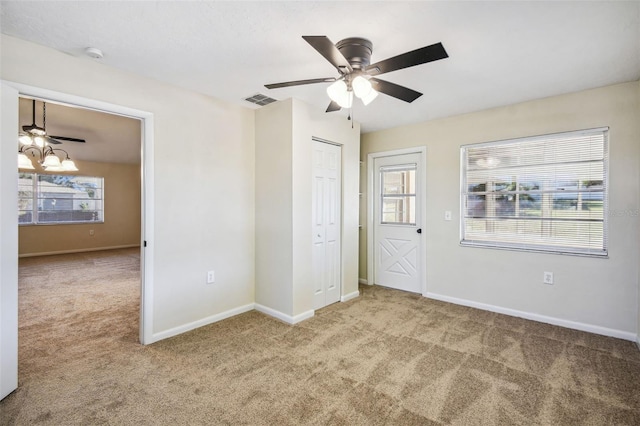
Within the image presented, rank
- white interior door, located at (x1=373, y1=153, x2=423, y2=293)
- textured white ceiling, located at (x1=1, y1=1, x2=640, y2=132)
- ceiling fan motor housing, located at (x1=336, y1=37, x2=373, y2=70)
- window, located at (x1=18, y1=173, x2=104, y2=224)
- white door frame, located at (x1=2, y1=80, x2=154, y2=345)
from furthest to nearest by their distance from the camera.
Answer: window, located at (x1=18, y1=173, x2=104, y2=224) < white interior door, located at (x1=373, y1=153, x2=423, y2=293) < white door frame, located at (x1=2, y1=80, x2=154, y2=345) < ceiling fan motor housing, located at (x1=336, y1=37, x2=373, y2=70) < textured white ceiling, located at (x1=1, y1=1, x2=640, y2=132)

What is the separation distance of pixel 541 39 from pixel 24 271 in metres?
8.13

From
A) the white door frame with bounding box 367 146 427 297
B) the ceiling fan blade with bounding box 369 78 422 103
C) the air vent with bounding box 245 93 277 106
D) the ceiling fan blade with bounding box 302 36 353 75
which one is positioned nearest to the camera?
the ceiling fan blade with bounding box 302 36 353 75

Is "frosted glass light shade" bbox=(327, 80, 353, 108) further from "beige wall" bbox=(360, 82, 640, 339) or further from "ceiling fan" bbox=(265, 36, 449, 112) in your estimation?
"beige wall" bbox=(360, 82, 640, 339)

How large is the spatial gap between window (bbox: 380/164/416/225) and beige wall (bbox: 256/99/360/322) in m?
1.29

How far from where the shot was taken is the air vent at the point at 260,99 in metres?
3.23

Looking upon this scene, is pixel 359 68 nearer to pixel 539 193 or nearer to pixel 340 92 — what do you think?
pixel 340 92

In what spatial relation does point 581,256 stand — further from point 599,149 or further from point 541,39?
point 541,39

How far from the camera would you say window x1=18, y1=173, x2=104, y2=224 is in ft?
23.6

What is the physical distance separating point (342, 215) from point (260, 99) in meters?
1.73

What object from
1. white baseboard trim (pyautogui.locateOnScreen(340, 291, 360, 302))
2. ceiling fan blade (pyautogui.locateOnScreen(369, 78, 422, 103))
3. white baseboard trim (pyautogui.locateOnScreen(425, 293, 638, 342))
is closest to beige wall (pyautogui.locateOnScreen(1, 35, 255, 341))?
white baseboard trim (pyautogui.locateOnScreen(340, 291, 360, 302))

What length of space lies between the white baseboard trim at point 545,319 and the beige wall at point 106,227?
27.9 ft

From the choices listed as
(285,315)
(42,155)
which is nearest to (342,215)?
(285,315)

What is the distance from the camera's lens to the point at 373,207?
4812mm

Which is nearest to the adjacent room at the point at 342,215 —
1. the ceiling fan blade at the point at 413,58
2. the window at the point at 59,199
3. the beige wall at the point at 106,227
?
the ceiling fan blade at the point at 413,58
